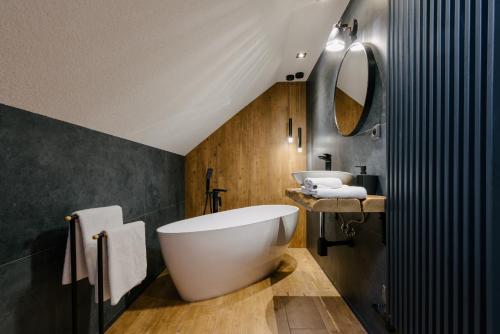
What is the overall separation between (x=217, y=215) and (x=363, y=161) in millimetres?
1746

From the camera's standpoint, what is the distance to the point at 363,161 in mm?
1837

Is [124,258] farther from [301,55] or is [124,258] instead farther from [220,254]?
[301,55]

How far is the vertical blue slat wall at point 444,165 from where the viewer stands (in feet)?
2.49

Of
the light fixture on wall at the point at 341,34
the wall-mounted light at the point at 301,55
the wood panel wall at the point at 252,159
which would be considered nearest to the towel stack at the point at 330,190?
the light fixture on wall at the point at 341,34

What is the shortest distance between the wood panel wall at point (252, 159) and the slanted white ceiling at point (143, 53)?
0.89 metres

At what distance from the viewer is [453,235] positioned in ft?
2.89

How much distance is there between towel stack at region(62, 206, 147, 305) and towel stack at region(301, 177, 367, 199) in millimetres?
1059

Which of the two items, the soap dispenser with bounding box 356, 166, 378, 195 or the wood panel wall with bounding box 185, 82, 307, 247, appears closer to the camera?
the soap dispenser with bounding box 356, 166, 378, 195

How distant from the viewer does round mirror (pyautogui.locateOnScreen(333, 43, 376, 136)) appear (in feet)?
5.56

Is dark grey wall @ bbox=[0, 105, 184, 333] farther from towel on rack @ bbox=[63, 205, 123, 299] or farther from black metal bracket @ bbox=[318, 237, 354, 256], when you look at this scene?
black metal bracket @ bbox=[318, 237, 354, 256]

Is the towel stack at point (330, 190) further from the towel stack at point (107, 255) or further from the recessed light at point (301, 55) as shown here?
the recessed light at point (301, 55)

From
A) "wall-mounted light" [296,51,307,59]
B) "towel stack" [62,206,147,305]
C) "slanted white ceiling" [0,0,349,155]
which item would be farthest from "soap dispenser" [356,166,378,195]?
"wall-mounted light" [296,51,307,59]

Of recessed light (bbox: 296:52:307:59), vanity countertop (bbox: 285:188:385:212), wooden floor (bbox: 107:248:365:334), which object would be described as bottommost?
wooden floor (bbox: 107:248:365:334)

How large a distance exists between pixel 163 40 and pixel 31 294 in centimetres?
133
